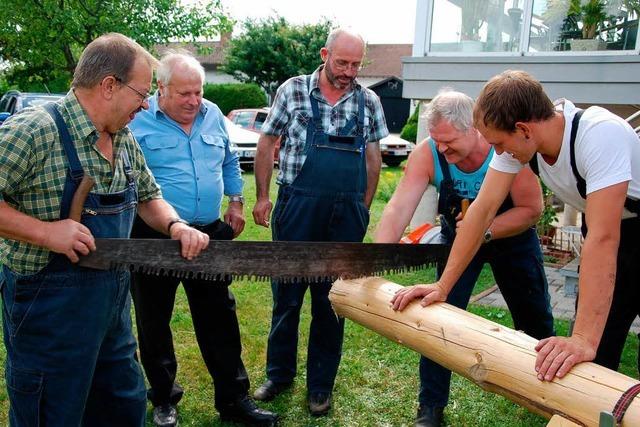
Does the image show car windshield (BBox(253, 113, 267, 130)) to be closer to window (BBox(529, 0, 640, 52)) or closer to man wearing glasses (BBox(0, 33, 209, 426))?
window (BBox(529, 0, 640, 52))

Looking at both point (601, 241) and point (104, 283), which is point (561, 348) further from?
Result: point (104, 283)

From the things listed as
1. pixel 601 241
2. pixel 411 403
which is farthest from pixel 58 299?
pixel 411 403

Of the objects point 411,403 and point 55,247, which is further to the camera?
point 411,403

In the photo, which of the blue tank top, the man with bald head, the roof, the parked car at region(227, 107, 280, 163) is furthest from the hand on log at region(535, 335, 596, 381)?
the roof

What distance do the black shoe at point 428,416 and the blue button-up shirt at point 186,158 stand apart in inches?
71.6

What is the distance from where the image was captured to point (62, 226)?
2422 millimetres

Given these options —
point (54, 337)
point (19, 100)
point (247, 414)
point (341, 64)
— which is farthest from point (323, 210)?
point (19, 100)

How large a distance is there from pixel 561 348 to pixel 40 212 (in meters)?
2.09

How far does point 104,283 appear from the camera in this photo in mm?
2654

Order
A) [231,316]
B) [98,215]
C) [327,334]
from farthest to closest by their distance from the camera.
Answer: [327,334] → [231,316] → [98,215]

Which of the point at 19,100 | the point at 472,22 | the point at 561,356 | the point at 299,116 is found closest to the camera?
the point at 561,356

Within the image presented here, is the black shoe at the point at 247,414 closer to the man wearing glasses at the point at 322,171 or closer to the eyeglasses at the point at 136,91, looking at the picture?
the man wearing glasses at the point at 322,171

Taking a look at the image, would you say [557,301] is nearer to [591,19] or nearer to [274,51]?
[591,19]

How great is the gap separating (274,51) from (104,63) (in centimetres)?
3255
